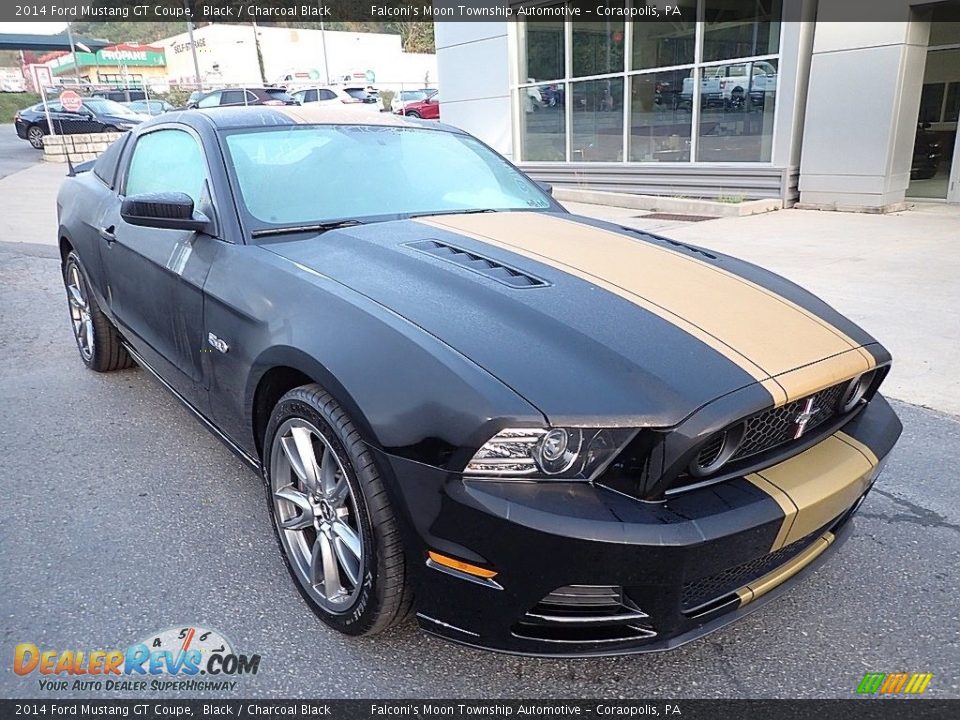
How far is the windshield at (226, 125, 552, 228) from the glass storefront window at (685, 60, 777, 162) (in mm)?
8153

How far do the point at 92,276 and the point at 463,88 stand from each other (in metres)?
12.3

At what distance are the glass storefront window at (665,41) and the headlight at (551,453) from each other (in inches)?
427

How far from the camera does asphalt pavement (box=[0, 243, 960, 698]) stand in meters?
2.05

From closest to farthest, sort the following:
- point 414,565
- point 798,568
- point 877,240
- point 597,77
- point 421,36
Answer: point 414,565
point 798,568
point 877,240
point 597,77
point 421,36

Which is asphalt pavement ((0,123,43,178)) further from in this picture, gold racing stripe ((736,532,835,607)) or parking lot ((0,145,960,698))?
gold racing stripe ((736,532,835,607))

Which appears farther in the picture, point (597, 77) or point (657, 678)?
point (597, 77)

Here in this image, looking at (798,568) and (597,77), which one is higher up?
(597,77)

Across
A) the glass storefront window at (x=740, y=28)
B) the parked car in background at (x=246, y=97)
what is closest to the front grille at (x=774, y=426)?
the glass storefront window at (x=740, y=28)

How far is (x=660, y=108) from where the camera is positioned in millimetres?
11727

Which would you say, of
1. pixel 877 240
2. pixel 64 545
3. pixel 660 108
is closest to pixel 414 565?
pixel 64 545

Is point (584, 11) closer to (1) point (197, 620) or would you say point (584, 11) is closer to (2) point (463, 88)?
(2) point (463, 88)

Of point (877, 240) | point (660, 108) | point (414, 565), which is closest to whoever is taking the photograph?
point (414, 565)

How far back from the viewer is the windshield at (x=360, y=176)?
286cm

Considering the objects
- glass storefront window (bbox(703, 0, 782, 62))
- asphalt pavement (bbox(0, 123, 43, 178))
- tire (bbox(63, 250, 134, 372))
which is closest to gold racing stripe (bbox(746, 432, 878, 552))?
tire (bbox(63, 250, 134, 372))
